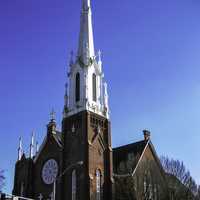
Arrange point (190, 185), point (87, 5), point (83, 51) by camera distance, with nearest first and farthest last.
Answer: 1. point (190, 185)
2. point (83, 51)
3. point (87, 5)

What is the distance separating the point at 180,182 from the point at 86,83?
62.1ft

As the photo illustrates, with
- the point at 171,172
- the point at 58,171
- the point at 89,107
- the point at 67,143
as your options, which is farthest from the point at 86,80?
the point at 171,172


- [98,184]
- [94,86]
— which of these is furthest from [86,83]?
[98,184]

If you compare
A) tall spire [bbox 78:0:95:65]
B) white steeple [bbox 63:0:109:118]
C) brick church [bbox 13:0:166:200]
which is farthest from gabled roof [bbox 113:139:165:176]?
tall spire [bbox 78:0:95:65]

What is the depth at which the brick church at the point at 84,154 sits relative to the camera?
50.8 metres

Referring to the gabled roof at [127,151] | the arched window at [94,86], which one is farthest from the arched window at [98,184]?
the arched window at [94,86]

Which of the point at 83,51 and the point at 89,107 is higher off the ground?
the point at 83,51

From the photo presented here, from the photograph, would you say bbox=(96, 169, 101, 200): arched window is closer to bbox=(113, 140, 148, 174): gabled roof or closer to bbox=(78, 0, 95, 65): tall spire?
bbox=(113, 140, 148, 174): gabled roof

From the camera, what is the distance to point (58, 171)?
55219 mm

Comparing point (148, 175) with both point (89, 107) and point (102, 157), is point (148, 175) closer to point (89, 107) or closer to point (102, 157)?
point (102, 157)

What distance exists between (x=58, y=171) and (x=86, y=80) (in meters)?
13.3

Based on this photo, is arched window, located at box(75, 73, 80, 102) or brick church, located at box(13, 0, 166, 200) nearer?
brick church, located at box(13, 0, 166, 200)

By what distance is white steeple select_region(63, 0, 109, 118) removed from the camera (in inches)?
2205

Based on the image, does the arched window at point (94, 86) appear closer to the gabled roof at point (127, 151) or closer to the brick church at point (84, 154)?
the brick church at point (84, 154)
